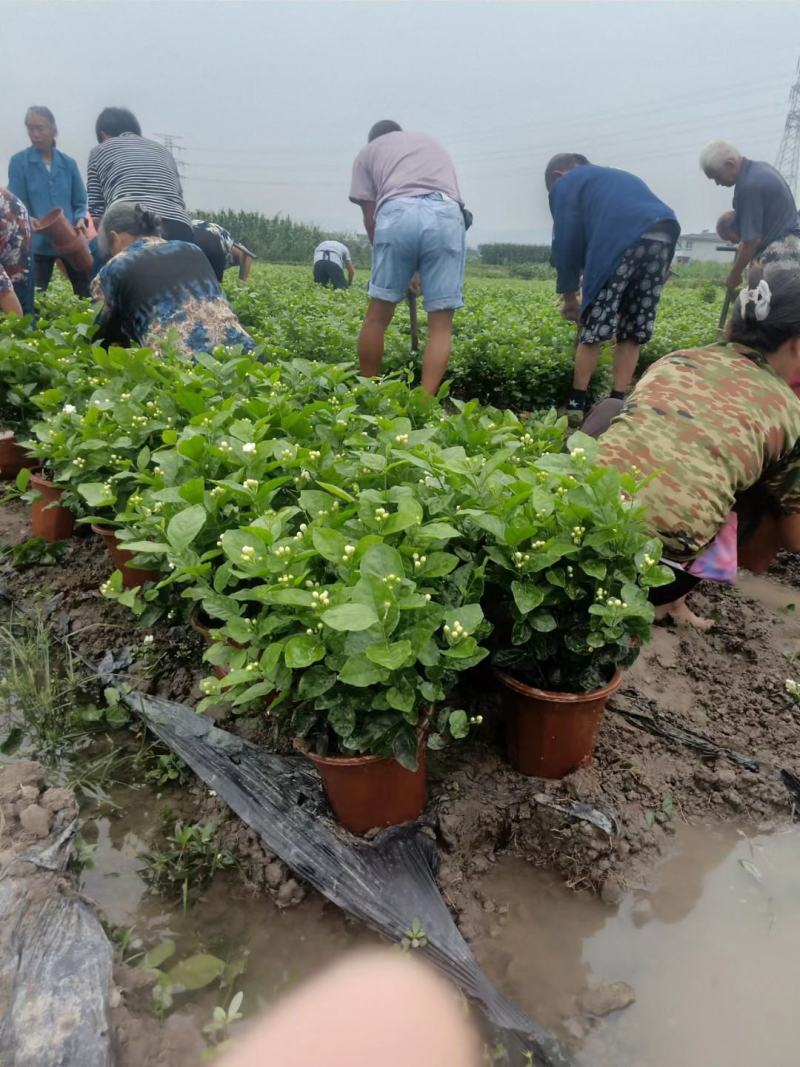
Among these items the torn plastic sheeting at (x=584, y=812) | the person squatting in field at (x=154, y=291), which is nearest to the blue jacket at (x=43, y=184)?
the person squatting in field at (x=154, y=291)

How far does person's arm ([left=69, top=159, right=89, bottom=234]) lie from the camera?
6.35 meters

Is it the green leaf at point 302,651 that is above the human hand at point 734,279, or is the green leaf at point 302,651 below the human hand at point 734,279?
below

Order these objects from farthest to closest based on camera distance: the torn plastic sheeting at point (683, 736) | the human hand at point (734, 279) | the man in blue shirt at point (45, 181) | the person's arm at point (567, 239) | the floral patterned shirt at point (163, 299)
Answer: the man in blue shirt at point (45, 181) < the human hand at point (734, 279) < the person's arm at point (567, 239) < the floral patterned shirt at point (163, 299) < the torn plastic sheeting at point (683, 736)

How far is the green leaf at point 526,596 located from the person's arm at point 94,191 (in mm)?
4132

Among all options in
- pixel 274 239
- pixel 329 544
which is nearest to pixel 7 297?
pixel 329 544

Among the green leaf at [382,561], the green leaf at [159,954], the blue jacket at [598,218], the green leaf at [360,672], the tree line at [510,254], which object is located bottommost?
the tree line at [510,254]

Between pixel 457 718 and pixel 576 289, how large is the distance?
13.1ft

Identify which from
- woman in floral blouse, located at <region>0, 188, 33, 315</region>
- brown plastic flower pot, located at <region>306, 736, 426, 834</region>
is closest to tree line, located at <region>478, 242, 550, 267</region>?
woman in floral blouse, located at <region>0, 188, 33, 315</region>

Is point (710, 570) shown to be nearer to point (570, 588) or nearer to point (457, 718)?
point (570, 588)

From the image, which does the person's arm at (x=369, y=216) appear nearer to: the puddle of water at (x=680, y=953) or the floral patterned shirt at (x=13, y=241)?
the floral patterned shirt at (x=13, y=241)

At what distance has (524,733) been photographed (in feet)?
6.61

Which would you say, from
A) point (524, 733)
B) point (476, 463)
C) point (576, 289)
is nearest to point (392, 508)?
point (476, 463)

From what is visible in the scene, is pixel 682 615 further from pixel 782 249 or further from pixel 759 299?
pixel 782 249

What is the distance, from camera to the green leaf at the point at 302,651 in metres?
1.45
